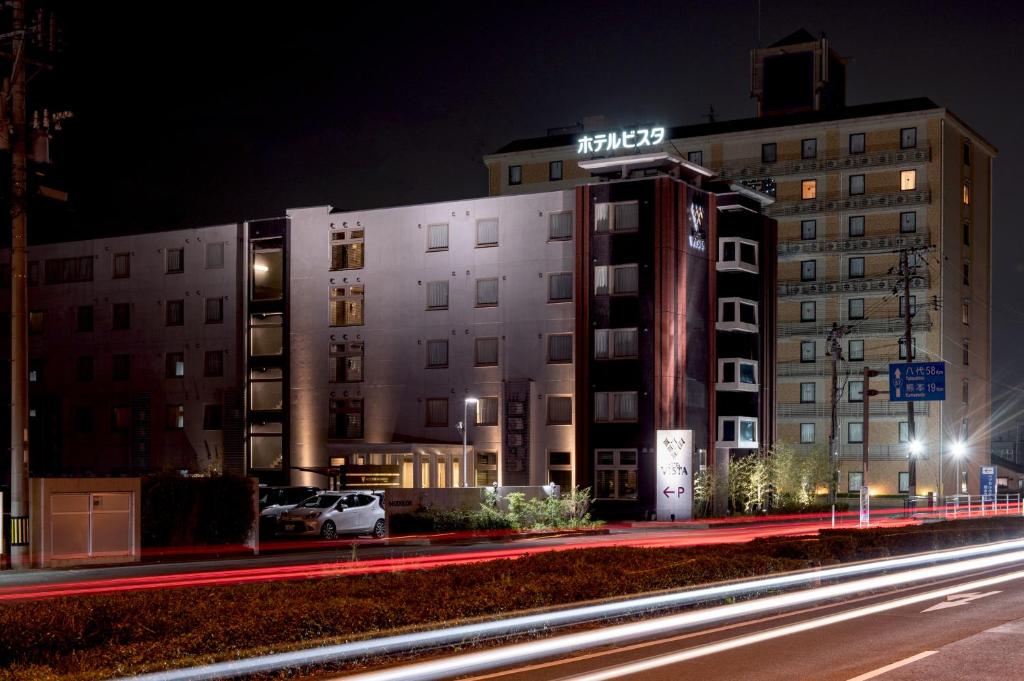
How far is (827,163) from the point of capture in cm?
9156

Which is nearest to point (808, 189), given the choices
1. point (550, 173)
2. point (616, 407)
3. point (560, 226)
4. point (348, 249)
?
point (550, 173)

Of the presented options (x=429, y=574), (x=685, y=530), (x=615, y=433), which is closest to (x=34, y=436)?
(x=615, y=433)

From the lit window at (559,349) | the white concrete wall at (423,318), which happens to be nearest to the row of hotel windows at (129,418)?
the white concrete wall at (423,318)

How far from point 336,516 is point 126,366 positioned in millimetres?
37061

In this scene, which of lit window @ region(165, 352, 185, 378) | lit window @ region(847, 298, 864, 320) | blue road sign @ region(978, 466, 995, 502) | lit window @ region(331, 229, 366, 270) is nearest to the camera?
blue road sign @ region(978, 466, 995, 502)

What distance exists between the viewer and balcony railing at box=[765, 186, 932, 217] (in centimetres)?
8750

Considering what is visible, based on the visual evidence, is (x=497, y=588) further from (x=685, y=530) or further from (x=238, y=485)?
(x=685, y=530)

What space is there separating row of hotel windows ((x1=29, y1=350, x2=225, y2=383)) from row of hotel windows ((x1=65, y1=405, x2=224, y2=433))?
72.4 inches

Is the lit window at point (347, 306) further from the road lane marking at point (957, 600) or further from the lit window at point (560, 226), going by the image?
the road lane marking at point (957, 600)

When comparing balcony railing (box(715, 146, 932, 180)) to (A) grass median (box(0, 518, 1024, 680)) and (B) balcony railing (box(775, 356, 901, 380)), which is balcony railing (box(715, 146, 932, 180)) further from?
(A) grass median (box(0, 518, 1024, 680))

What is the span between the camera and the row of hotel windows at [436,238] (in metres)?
63.7

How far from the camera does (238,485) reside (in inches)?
1404

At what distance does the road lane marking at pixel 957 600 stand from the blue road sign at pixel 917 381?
2949 cm

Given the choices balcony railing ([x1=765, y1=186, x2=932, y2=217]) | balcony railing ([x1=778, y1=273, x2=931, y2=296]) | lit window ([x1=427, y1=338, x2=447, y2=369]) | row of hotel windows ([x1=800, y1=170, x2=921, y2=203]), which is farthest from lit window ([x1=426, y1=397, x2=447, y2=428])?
row of hotel windows ([x1=800, y1=170, x2=921, y2=203])
